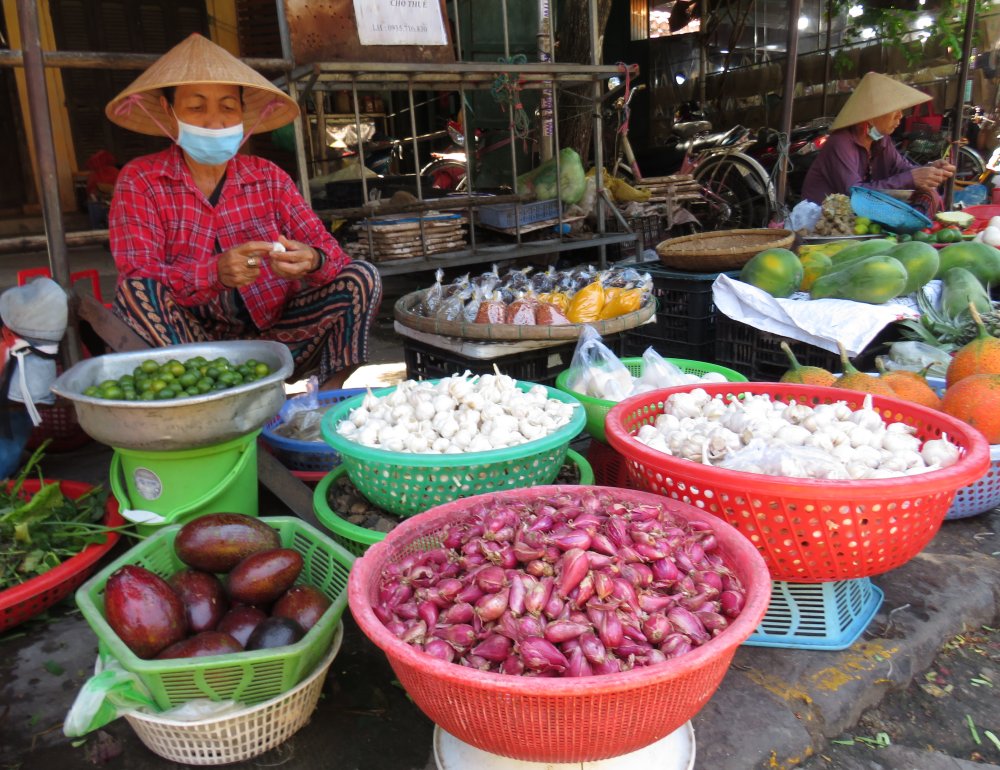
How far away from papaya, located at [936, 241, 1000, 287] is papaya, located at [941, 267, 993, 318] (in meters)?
0.18

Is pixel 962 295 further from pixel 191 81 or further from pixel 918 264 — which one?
pixel 191 81

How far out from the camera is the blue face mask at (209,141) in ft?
8.67

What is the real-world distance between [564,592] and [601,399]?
116 centimetres

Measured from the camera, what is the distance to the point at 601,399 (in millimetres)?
2357

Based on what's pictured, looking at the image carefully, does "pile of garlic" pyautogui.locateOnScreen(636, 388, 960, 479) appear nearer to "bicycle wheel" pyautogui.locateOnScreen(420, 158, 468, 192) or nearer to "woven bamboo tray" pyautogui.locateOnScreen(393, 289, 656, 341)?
"woven bamboo tray" pyautogui.locateOnScreen(393, 289, 656, 341)

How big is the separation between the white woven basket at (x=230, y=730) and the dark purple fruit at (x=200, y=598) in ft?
0.69

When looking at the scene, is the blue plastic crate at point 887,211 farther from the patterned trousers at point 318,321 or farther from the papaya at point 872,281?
the patterned trousers at point 318,321

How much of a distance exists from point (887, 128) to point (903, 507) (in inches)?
171

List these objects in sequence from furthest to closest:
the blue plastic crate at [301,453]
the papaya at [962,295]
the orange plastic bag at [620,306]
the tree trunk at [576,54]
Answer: the tree trunk at [576,54]
the papaya at [962,295]
the orange plastic bag at [620,306]
the blue plastic crate at [301,453]

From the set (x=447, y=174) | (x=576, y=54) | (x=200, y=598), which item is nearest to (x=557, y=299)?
(x=200, y=598)

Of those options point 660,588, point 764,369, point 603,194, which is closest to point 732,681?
point 660,588

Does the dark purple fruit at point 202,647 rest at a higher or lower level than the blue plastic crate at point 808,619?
higher

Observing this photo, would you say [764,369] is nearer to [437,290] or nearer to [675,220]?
[437,290]

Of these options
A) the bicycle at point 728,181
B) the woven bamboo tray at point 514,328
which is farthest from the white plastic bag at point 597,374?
the bicycle at point 728,181
